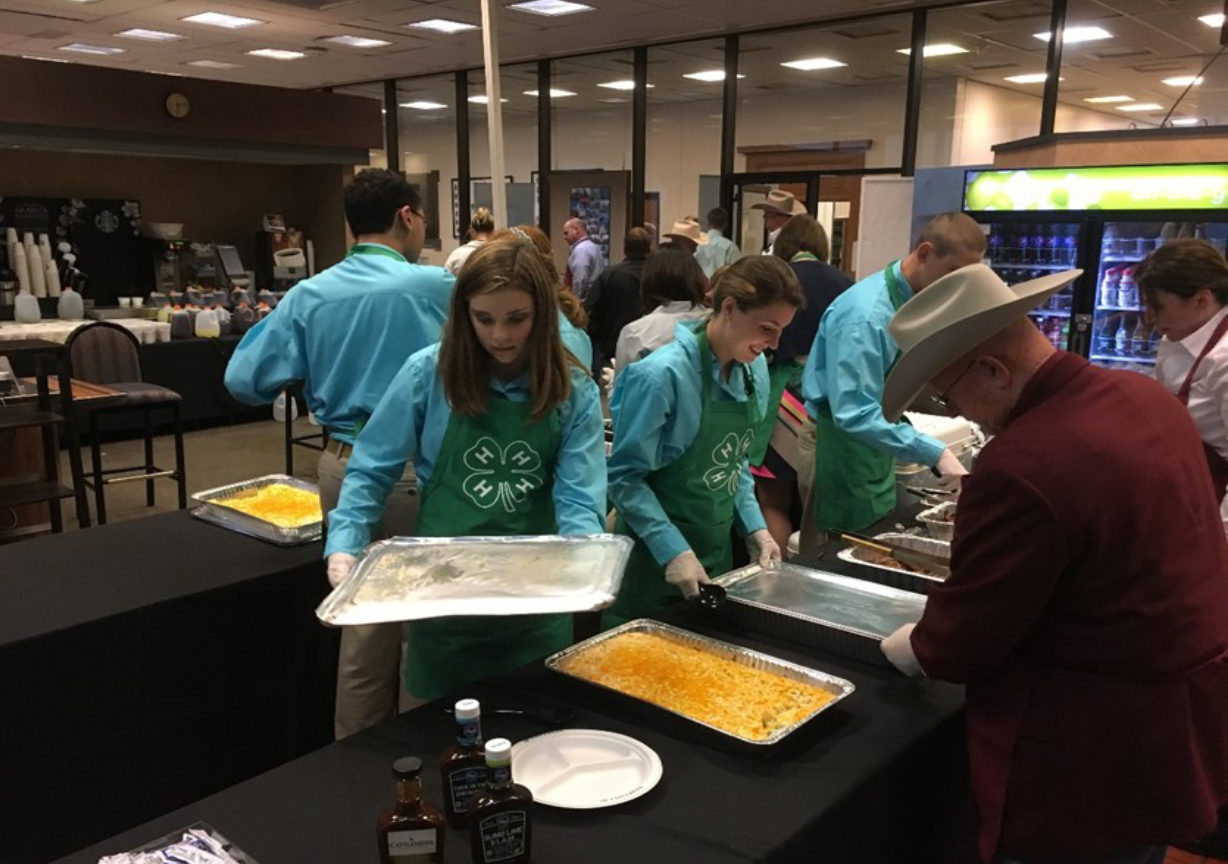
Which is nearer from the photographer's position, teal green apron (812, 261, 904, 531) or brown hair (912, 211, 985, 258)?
brown hair (912, 211, 985, 258)

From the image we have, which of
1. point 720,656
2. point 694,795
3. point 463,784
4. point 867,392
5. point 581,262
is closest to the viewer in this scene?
point 463,784

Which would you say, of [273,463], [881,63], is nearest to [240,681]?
[273,463]

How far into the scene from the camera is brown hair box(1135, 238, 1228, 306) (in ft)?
9.17

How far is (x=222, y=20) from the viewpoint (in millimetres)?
7996

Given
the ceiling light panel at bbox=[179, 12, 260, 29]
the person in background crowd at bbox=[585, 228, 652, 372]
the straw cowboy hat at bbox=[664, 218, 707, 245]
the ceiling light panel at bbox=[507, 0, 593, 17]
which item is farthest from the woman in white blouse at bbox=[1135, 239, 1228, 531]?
the ceiling light panel at bbox=[179, 12, 260, 29]

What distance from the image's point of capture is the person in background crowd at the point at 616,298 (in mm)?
5785

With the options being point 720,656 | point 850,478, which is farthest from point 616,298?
point 720,656

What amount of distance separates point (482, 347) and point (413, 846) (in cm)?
96

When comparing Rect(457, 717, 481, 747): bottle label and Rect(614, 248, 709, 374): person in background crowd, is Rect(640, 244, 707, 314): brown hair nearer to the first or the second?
Rect(614, 248, 709, 374): person in background crowd

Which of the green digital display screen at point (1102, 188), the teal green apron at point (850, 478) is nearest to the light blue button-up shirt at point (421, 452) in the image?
the teal green apron at point (850, 478)

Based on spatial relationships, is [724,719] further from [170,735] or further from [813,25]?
[813,25]

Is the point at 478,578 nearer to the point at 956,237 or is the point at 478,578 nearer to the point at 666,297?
the point at 956,237

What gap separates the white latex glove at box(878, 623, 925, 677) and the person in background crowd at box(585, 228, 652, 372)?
165 inches

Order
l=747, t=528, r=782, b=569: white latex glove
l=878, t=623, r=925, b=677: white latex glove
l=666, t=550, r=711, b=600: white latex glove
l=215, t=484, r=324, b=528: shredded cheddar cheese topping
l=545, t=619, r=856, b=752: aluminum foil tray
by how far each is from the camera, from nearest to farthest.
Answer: l=545, t=619, r=856, b=752: aluminum foil tray, l=878, t=623, r=925, b=677: white latex glove, l=666, t=550, r=711, b=600: white latex glove, l=747, t=528, r=782, b=569: white latex glove, l=215, t=484, r=324, b=528: shredded cheddar cheese topping
